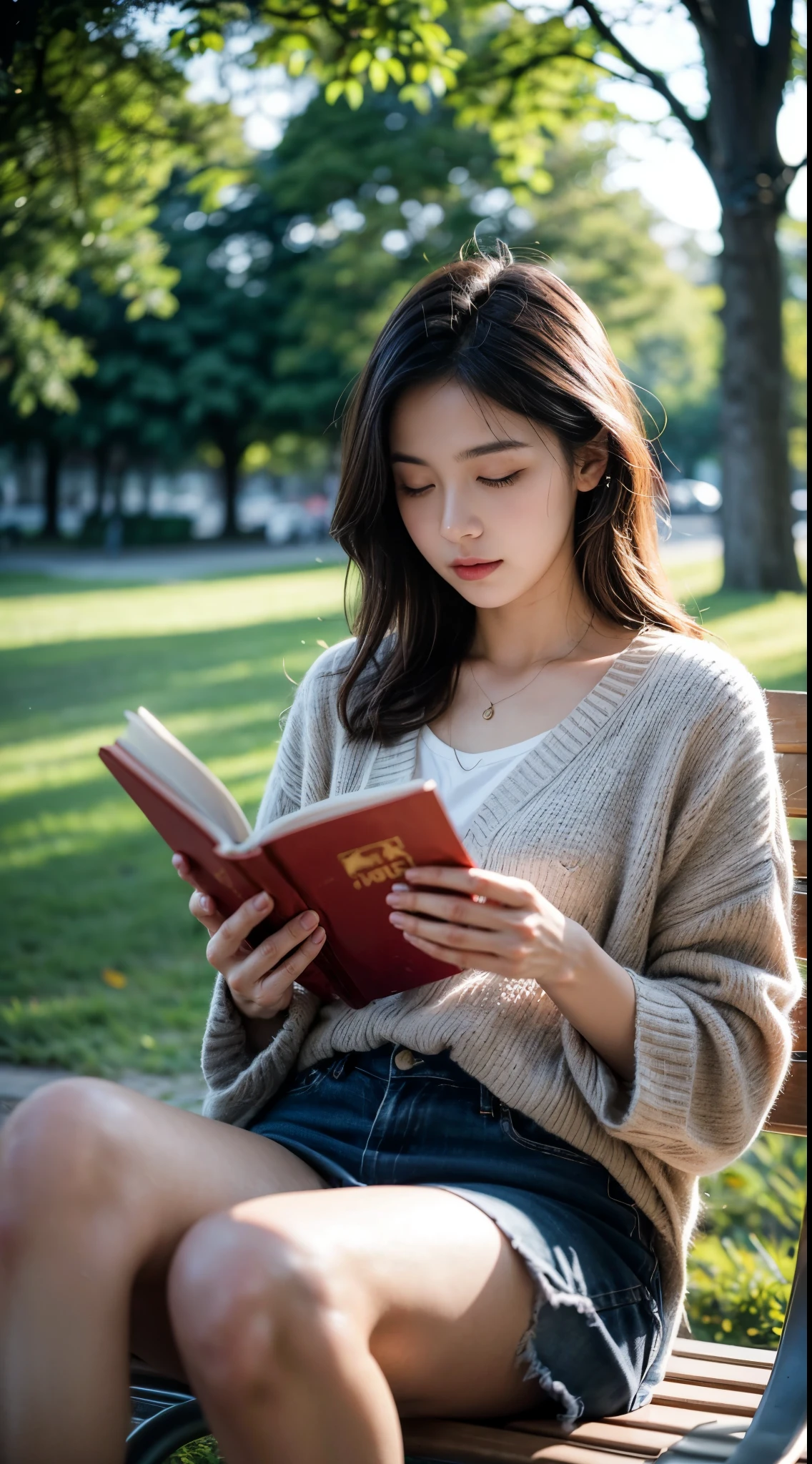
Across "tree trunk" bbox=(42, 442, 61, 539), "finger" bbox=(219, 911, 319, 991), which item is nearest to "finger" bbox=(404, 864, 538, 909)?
"finger" bbox=(219, 911, 319, 991)

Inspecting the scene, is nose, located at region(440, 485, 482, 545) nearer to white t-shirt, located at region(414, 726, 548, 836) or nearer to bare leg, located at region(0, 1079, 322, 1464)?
white t-shirt, located at region(414, 726, 548, 836)

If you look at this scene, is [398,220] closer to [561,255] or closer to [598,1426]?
[561,255]

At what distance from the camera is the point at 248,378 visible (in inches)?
1049

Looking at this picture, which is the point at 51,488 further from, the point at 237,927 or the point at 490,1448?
the point at 490,1448

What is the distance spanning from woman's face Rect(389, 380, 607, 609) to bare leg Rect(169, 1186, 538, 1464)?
0.84 meters

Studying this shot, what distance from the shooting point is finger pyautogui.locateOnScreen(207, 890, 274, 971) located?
159cm

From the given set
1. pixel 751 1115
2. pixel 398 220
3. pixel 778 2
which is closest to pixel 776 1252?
pixel 751 1115

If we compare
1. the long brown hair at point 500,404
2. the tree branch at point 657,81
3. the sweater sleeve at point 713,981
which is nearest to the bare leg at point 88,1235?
the sweater sleeve at point 713,981

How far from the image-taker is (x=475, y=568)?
1904mm

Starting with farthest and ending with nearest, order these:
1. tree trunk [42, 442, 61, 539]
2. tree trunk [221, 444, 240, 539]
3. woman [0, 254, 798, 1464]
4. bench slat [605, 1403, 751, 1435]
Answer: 1. tree trunk [42, 442, 61, 539]
2. tree trunk [221, 444, 240, 539]
3. bench slat [605, 1403, 751, 1435]
4. woman [0, 254, 798, 1464]

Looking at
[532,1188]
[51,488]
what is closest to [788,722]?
[532,1188]

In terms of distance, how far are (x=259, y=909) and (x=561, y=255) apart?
20.3 m

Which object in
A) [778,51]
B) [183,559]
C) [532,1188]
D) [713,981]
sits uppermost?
[778,51]

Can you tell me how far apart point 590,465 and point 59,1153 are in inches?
46.6
